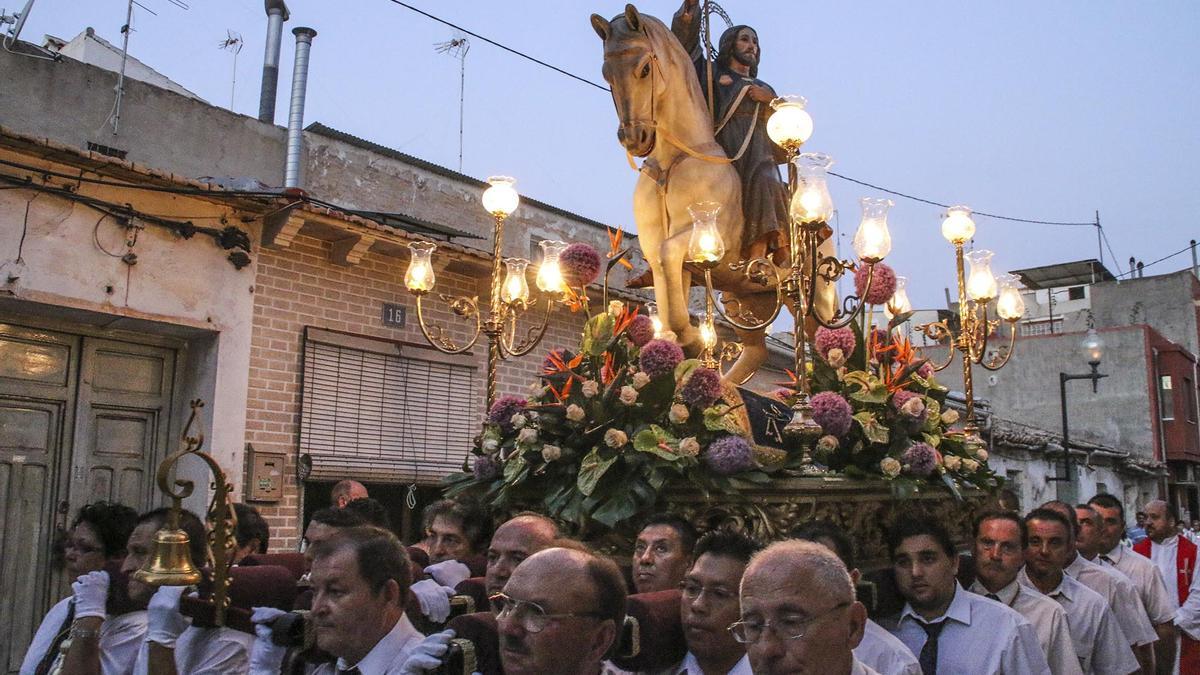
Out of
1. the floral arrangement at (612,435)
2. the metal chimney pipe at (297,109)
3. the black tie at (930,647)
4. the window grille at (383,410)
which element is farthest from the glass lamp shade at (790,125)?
the metal chimney pipe at (297,109)

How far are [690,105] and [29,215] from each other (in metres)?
5.31

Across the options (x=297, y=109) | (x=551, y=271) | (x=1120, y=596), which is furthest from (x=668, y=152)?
(x=297, y=109)

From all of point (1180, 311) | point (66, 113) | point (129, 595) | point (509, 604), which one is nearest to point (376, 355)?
point (66, 113)

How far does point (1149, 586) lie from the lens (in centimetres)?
634

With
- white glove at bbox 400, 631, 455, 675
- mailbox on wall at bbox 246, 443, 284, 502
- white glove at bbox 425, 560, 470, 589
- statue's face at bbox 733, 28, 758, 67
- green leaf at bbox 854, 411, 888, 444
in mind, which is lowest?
white glove at bbox 400, 631, 455, 675

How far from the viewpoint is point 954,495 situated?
6258 mm

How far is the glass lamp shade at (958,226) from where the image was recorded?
748 cm

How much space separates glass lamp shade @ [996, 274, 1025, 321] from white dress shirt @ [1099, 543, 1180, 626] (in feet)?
6.87

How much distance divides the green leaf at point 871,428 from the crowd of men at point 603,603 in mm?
882

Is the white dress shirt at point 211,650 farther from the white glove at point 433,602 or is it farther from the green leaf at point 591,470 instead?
the green leaf at point 591,470

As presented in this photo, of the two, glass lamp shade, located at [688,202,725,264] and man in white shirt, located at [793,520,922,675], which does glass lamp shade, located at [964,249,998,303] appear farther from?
man in white shirt, located at [793,520,922,675]

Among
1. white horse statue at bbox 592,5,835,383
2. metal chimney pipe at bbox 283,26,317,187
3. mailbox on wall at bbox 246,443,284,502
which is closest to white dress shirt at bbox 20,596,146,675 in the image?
white horse statue at bbox 592,5,835,383

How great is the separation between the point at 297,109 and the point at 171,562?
40.1 ft

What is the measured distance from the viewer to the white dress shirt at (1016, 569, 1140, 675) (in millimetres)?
4844
